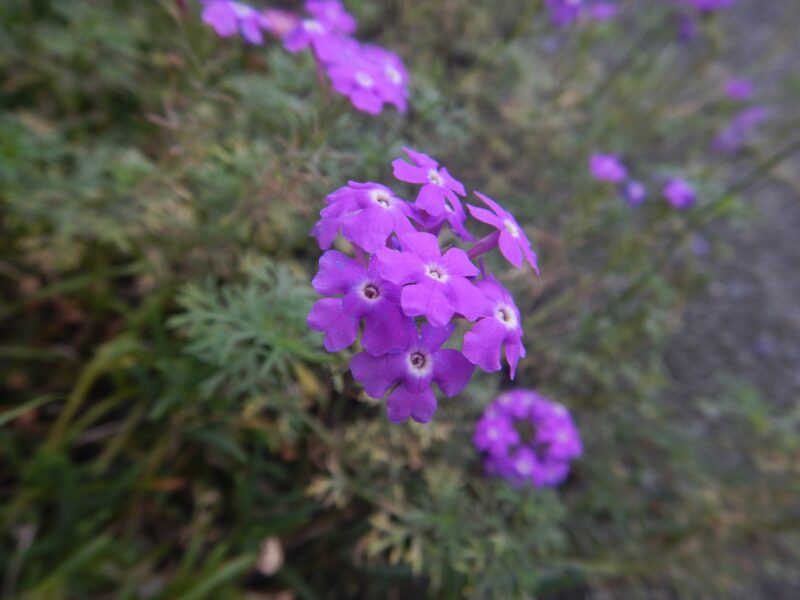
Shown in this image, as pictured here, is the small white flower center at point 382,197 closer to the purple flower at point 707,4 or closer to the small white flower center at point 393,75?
the small white flower center at point 393,75

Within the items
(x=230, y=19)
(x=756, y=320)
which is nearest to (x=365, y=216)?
(x=230, y=19)

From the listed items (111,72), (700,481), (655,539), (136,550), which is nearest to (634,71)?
(700,481)

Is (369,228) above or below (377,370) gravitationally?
above

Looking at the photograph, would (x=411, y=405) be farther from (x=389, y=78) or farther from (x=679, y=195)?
(x=679, y=195)

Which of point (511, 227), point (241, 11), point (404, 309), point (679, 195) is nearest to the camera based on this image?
point (404, 309)

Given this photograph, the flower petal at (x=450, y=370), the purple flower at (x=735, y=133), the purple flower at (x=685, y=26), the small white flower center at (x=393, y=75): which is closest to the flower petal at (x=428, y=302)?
the flower petal at (x=450, y=370)

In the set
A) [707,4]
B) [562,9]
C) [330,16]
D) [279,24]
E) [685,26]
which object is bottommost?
[279,24]

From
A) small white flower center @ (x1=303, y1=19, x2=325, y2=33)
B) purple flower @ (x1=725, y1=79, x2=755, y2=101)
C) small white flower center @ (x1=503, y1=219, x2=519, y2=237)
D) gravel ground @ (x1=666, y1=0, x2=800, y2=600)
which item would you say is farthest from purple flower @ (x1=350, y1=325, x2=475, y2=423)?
purple flower @ (x1=725, y1=79, x2=755, y2=101)
